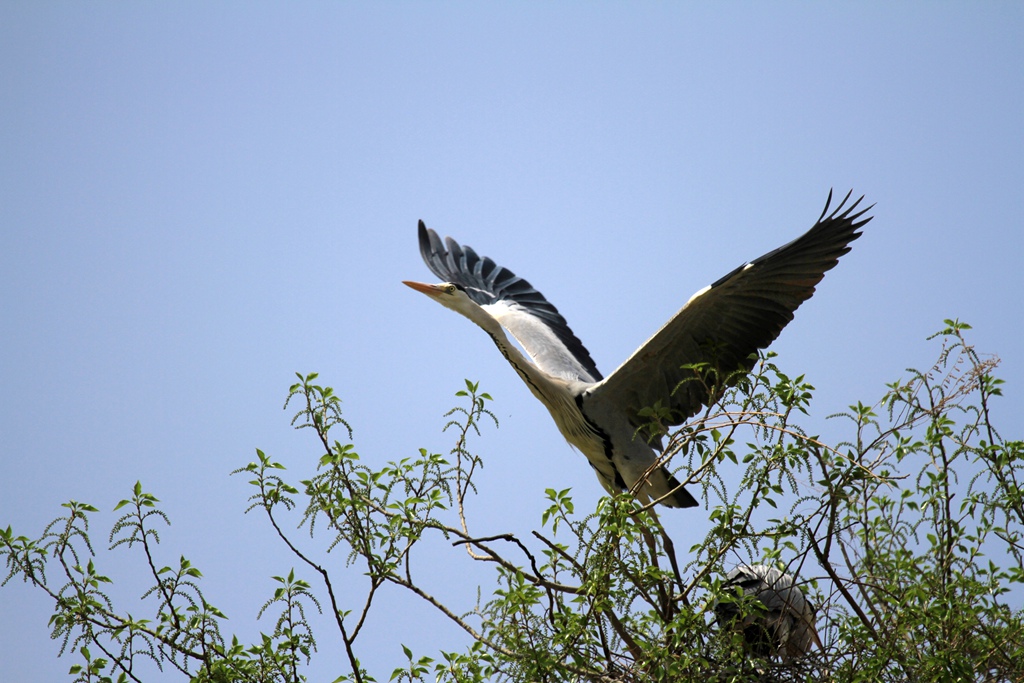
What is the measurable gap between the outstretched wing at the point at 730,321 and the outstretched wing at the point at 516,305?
86 cm

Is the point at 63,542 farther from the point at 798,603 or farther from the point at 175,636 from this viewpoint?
the point at 798,603

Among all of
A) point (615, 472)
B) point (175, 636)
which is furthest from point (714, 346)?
point (175, 636)

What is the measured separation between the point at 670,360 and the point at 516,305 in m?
2.35

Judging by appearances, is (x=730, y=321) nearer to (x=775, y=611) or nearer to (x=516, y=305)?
(x=775, y=611)

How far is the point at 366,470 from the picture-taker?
132 inches

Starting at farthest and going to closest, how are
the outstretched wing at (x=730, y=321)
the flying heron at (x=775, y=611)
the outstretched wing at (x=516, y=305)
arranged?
the outstretched wing at (x=516, y=305) → the outstretched wing at (x=730, y=321) → the flying heron at (x=775, y=611)

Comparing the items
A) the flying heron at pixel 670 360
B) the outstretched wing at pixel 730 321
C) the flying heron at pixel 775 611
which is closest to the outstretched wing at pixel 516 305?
the flying heron at pixel 670 360

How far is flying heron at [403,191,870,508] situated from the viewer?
14.3ft

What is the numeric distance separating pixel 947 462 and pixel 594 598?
150 cm

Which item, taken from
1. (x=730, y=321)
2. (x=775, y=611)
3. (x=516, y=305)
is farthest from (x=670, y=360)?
(x=516, y=305)

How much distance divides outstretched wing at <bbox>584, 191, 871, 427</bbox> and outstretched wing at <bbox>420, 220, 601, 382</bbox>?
2.83ft

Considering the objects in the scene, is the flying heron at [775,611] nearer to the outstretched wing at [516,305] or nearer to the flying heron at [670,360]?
the flying heron at [670,360]

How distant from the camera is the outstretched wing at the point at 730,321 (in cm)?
434

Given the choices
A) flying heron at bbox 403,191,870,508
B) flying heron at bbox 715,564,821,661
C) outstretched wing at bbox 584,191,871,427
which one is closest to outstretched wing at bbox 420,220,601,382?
flying heron at bbox 403,191,870,508
